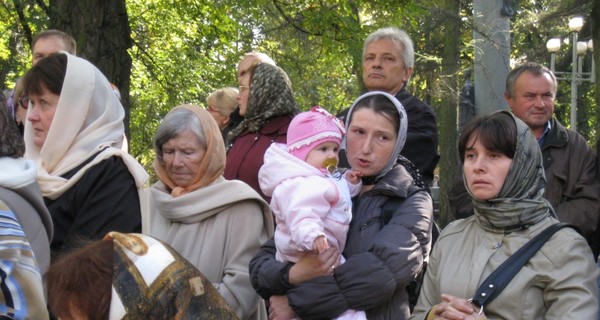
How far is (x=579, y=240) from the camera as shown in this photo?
13.1 feet

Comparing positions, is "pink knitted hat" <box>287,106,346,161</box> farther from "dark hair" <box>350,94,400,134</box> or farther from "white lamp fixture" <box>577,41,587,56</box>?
"white lamp fixture" <box>577,41,587,56</box>

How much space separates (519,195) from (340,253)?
854mm

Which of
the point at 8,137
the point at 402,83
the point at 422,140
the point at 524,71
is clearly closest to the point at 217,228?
the point at 8,137

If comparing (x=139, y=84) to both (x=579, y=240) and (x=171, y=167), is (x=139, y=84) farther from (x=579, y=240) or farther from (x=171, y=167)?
(x=579, y=240)

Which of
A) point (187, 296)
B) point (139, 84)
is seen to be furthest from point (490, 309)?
point (139, 84)

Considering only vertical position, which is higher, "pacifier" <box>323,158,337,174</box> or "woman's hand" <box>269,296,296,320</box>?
"pacifier" <box>323,158,337,174</box>

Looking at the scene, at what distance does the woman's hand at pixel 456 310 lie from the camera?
3910 mm

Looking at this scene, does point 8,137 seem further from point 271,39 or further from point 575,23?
point 575,23

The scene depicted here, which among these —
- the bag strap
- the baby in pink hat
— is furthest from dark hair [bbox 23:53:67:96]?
the bag strap

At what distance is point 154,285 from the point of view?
2.75 meters

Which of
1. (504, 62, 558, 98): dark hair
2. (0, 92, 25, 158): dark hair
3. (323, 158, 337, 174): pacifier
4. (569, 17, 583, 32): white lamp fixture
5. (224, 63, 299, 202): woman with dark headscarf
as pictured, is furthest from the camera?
(569, 17, 583, 32): white lamp fixture

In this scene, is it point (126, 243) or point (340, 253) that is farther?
point (340, 253)

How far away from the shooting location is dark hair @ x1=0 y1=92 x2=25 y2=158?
12.4ft

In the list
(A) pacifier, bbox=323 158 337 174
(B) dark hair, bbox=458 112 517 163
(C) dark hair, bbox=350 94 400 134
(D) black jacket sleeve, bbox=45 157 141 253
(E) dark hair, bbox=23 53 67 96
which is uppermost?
(E) dark hair, bbox=23 53 67 96
